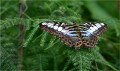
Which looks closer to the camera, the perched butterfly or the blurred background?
the perched butterfly

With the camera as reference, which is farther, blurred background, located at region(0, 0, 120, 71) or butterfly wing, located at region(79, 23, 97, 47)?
blurred background, located at region(0, 0, 120, 71)

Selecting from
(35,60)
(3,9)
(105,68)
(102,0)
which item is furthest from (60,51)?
(102,0)

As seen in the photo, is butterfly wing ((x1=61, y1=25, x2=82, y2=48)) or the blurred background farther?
the blurred background

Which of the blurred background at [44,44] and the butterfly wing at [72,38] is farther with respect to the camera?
the blurred background at [44,44]

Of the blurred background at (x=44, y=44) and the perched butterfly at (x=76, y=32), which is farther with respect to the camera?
the blurred background at (x=44, y=44)
